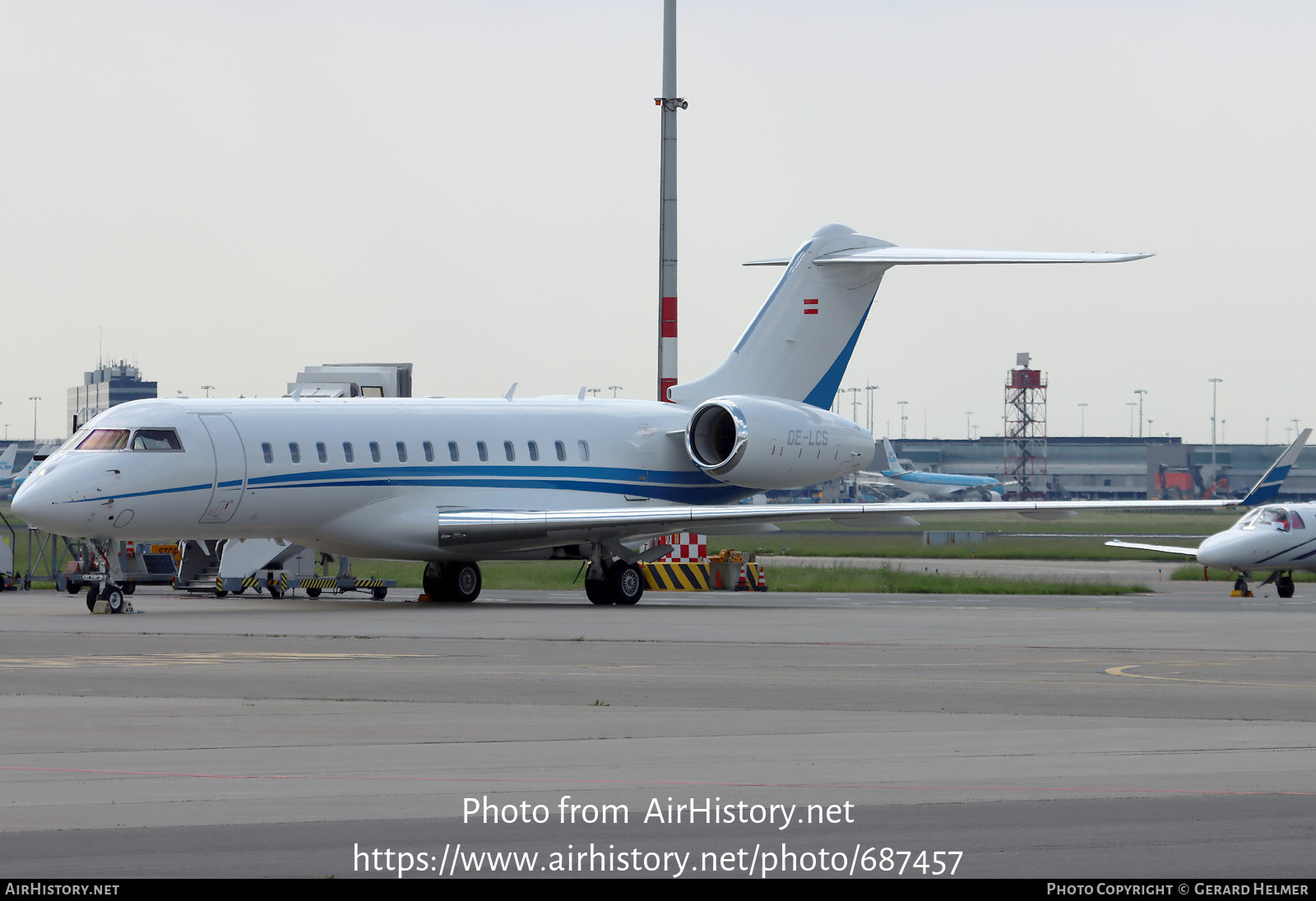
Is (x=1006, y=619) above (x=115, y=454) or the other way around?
the other way around

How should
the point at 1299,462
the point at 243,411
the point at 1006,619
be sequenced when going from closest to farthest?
1. the point at 1006,619
2. the point at 243,411
3. the point at 1299,462

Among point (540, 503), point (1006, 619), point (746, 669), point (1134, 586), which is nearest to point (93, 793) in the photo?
point (746, 669)

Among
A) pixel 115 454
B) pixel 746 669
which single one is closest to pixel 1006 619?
pixel 746 669

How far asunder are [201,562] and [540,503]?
8743 mm

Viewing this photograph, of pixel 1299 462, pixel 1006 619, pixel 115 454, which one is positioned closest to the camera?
pixel 1006 619

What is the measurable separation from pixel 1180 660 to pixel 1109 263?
55.8 ft

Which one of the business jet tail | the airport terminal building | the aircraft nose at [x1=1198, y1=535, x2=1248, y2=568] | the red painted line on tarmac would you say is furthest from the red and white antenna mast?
the airport terminal building

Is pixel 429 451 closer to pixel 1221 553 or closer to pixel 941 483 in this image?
pixel 1221 553

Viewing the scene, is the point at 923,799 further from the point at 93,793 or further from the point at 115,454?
the point at 115,454

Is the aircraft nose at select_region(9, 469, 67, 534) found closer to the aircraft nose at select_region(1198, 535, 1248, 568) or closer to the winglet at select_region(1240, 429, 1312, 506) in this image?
the aircraft nose at select_region(1198, 535, 1248, 568)

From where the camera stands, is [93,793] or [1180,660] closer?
[93,793]

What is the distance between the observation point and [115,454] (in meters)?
29.2

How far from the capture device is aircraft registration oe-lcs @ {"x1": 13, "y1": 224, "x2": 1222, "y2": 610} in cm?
2956

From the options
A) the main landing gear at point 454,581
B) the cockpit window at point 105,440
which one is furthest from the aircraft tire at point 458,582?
the cockpit window at point 105,440
